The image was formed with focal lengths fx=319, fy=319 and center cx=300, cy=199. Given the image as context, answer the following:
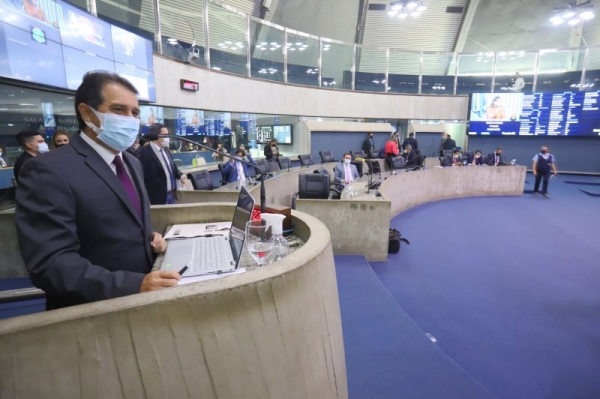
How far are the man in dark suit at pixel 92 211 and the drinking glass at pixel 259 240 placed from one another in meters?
0.35

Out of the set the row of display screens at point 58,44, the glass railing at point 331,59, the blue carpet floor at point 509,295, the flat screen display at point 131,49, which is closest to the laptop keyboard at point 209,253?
the blue carpet floor at point 509,295

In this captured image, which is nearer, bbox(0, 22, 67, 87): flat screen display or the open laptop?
the open laptop

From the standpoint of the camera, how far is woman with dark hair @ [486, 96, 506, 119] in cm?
1177

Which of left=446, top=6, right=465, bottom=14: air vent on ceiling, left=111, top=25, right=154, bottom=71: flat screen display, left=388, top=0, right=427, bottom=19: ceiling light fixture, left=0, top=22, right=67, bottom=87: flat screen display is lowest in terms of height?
left=0, top=22, right=67, bottom=87: flat screen display

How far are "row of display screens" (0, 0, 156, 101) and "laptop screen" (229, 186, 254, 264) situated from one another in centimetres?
301

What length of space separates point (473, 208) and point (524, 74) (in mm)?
8338

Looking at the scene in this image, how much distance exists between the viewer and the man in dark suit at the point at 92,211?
824mm

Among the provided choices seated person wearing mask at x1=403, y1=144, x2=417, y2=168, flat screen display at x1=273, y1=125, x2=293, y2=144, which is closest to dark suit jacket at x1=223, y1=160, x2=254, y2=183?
flat screen display at x1=273, y1=125, x2=293, y2=144

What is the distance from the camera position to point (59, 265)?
2.69 feet

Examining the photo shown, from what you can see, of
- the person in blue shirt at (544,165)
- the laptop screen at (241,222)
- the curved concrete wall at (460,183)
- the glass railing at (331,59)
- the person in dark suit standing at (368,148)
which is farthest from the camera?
the person in dark suit standing at (368,148)

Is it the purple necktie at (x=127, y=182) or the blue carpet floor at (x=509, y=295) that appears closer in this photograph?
the purple necktie at (x=127, y=182)

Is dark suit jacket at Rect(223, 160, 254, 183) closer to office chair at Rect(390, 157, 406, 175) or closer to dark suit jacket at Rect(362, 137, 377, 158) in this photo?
office chair at Rect(390, 157, 406, 175)

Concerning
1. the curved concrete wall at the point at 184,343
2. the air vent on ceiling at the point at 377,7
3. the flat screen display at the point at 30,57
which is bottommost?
the curved concrete wall at the point at 184,343

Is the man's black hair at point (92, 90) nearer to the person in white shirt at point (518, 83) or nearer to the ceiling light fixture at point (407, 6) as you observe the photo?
the ceiling light fixture at point (407, 6)
